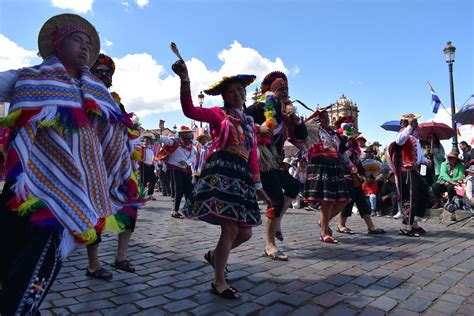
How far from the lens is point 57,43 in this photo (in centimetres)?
268

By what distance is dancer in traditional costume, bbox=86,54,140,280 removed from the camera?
290cm

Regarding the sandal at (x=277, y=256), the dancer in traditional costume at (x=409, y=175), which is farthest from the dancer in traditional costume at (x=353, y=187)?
the sandal at (x=277, y=256)

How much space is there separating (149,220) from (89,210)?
587 cm

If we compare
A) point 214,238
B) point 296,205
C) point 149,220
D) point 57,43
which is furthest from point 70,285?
point 296,205

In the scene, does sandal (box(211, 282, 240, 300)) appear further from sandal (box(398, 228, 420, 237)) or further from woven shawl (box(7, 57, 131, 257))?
sandal (box(398, 228, 420, 237))

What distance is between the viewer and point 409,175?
6.31 metres

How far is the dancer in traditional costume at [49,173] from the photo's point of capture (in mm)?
2148

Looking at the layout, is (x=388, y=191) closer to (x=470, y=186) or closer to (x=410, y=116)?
(x=470, y=186)

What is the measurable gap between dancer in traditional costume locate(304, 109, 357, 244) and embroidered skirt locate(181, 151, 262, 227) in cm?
259

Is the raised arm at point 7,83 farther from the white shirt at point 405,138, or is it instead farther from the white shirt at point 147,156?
the white shirt at point 147,156

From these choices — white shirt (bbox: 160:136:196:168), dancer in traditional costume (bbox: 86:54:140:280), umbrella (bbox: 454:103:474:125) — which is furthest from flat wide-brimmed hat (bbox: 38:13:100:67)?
umbrella (bbox: 454:103:474:125)

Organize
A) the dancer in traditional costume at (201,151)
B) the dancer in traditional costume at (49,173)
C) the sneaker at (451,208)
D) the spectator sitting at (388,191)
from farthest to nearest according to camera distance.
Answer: the dancer in traditional costume at (201,151)
the spectator sitting at (388,191)
the sneaker at (451,208)
the dancer in traditional costume at (49,173)

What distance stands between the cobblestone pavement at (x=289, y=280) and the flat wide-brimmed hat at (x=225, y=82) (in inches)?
69.5

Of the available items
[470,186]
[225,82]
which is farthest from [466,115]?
[225,82]
